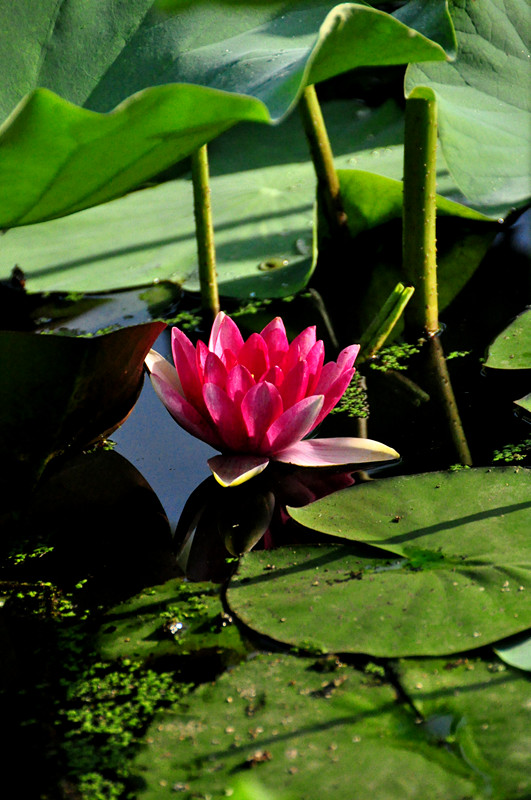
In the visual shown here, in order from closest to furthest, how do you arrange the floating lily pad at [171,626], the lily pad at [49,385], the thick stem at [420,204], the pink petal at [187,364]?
1. the floating lily pad at [171,626]
2. the lily pad at [49,385]
3. the pink petal at [187,364]
4. the thick stem at [420,204]

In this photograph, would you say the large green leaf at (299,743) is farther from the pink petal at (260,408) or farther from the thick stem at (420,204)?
the thick stem at (420,204)

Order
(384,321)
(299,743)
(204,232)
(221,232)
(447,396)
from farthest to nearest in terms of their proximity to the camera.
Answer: (221,232)
(204,232)
(384,321)
(447,396)
(299,743)

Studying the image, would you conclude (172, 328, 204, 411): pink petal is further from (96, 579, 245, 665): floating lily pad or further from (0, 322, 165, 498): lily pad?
(96, 579, 245, 665): floating lily pad

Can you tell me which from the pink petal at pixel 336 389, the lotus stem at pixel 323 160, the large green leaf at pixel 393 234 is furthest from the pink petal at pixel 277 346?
the lotus stem at pixel 323 160

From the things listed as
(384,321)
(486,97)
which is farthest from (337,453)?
(486,97)

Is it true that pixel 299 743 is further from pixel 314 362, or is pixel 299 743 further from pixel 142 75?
pixel 142 75

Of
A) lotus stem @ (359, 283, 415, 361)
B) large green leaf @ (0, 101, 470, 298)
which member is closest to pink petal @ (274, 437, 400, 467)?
lotus stem @ (359, 283, 415, 361)

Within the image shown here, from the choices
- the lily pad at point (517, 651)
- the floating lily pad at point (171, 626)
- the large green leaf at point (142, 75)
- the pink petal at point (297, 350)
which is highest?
the large green leaf at point (142, 75)
